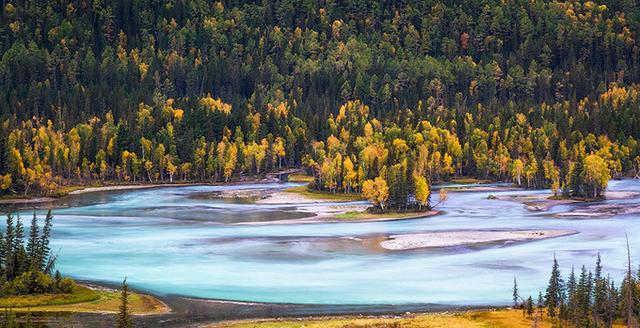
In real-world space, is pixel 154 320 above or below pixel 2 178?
below

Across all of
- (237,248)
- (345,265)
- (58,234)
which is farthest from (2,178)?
(345,265)

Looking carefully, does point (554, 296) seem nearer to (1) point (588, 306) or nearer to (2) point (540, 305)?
(2) point (540, 305)

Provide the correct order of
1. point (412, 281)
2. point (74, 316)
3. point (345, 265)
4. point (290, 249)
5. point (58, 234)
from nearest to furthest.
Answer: point (74, 316) → point (412, 281) → point (345, 265) → point (290, 249) → point (58, 234)

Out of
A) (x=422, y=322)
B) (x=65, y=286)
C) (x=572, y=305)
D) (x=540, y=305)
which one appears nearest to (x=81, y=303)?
(x=65, y=286)

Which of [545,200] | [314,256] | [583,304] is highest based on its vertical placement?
[545,200]

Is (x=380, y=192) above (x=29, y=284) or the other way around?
above

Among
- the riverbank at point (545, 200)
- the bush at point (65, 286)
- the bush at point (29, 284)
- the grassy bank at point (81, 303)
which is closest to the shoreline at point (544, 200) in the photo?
the riverbank at point (545, 200)

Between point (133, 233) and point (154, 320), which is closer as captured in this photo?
point (154, 320)

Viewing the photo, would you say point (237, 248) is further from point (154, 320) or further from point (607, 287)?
point (607, 287)
